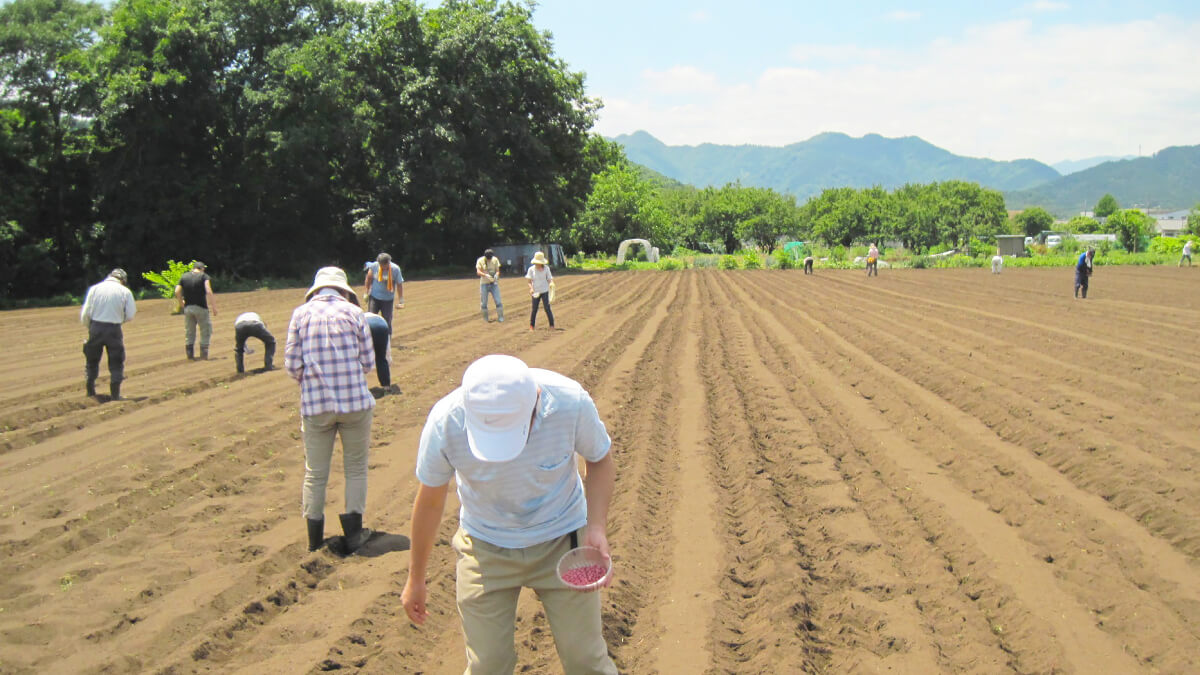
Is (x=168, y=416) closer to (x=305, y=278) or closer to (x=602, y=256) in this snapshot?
(x=305, y=278)

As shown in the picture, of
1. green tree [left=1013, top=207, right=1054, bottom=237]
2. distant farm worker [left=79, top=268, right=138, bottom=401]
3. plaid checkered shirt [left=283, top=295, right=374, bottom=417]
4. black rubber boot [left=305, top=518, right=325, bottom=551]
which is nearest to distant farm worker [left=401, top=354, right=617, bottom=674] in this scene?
plaid checkered shirt [left=283, top=295, right=374, bottom=417]

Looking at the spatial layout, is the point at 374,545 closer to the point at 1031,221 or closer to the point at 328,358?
the point at 328,358

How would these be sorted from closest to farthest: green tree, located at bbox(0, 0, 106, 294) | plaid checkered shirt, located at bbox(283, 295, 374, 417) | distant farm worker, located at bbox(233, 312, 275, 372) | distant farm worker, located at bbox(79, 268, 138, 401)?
plaid checkered shirt, located at bbox(283, 295, 374, 417) → distant farm worker, located at bbox(79, 268, 138, 401) → distant farm worker, located at bbox(233, 312, 275, 372) → green tree, located at bbox(0, 0, 106, 294)

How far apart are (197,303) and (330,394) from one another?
28.6 feet

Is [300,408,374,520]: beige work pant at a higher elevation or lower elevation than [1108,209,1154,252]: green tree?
lower

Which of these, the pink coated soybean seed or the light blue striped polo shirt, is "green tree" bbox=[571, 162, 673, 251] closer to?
the light blue striped polo shirt

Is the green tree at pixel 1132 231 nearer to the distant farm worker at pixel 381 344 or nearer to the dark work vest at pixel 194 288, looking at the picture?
the distant farm worker at pixel 381 344

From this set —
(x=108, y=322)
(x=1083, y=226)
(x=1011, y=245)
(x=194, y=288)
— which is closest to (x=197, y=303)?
(x=194, y=288)

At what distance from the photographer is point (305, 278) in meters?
38.4

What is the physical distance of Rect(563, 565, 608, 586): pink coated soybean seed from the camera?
277 cm

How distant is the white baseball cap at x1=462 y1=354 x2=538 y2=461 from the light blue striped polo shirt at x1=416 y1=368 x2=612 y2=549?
0.11m

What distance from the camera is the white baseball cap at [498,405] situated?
257 cm

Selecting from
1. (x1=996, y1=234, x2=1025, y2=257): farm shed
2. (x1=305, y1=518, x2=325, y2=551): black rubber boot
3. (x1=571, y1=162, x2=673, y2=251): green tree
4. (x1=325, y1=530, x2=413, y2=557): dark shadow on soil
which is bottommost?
(x1=325, y1=530, x2=413, y2=557): dark shadow on soil

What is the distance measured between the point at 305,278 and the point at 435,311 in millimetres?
20022
